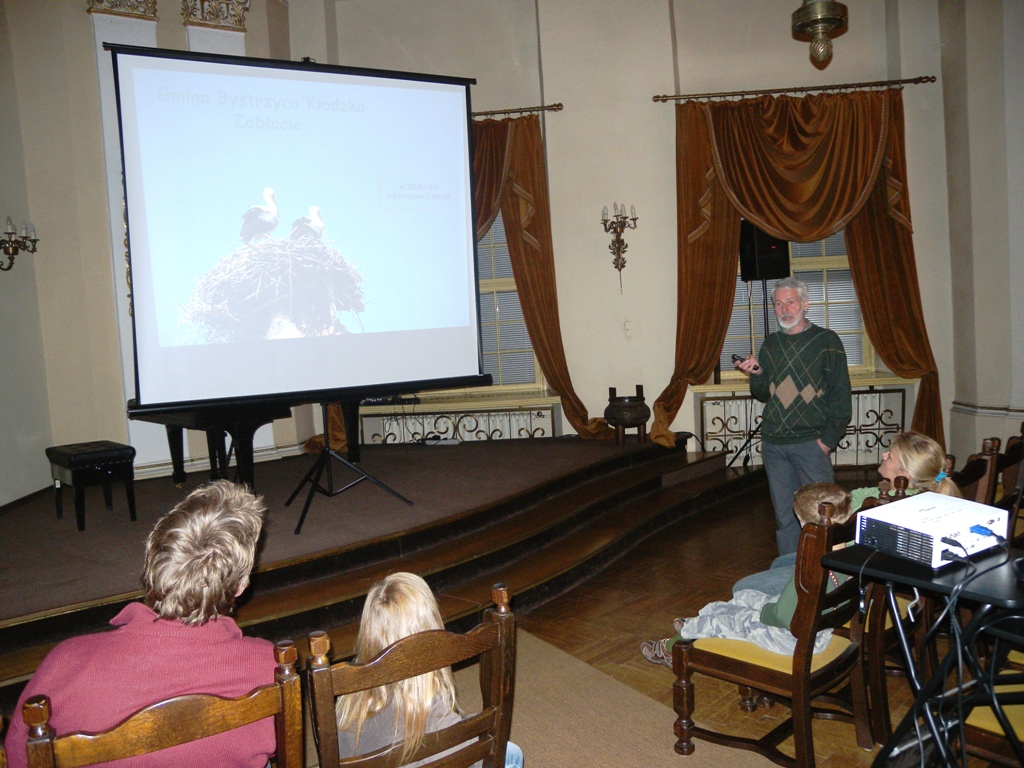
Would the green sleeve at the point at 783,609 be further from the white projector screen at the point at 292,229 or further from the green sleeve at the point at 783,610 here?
the white projector screen at the point at 292,229

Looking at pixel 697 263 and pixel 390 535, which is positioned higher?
pixel 697 263

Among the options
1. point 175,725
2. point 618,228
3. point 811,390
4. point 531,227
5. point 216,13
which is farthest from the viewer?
point 531,227

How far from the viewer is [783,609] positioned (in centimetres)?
241

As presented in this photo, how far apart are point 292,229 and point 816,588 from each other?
3279mm

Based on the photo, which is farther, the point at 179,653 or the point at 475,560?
the point at 475,560

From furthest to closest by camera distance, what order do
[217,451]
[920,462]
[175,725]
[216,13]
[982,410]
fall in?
[982,410]
[216,13]
[217,451]
[920,462]
[175,725]

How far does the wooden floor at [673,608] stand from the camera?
9.33ft

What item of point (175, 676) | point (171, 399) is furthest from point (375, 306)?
point (175, 676)

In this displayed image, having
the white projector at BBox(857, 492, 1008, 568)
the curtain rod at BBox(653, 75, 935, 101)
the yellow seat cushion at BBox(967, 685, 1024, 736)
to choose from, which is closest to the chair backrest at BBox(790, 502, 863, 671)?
the white projector at BBox(857, 492, 1008, 568)

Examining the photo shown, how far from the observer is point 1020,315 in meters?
6.09

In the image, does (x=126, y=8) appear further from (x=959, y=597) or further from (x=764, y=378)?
(x=959, y=597)

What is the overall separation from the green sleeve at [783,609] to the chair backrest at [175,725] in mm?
→ 1535

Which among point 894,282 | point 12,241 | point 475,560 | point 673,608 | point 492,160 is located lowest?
point 673,608

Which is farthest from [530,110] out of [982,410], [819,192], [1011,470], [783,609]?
[783,609]
